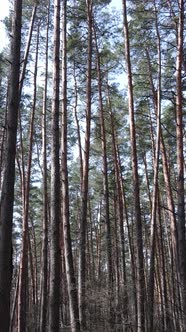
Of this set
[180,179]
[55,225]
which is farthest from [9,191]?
[180,179]

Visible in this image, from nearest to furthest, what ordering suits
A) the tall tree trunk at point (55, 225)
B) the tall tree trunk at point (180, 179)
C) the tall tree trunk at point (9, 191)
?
the tall tree trunk at point (9, 191) < the tall tree trunk at point (55, 225) < the tall tree trunk at point (180, 179)

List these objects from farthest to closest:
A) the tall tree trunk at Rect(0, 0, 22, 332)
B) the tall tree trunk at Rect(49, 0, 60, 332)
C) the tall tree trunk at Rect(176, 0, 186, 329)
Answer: the tall tree trunk at Rect(176, 0, 186, 329)
the tall tree trunk at Rect(49, 0, 60, 332)
the tall tree trunk at Rect(0, 0, 22, 332)

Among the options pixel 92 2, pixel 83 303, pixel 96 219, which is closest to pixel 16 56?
pixel 83 303

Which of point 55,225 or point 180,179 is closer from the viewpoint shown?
point 55,225

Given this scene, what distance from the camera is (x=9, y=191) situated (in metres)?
5.88

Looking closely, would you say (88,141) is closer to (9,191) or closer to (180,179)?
(180,179)

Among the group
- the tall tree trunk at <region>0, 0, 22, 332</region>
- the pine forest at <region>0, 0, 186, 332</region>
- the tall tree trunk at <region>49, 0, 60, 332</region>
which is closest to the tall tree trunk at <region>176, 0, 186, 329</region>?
the pine forest at <region>0, 0, 186, 332</region>

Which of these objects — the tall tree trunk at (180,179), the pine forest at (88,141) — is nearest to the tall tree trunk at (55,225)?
the pine forest at (88,141)

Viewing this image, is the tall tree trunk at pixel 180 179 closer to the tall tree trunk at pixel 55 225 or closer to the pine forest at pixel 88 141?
the pine forest at pixel 88 141

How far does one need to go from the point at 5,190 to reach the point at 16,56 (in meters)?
2.22

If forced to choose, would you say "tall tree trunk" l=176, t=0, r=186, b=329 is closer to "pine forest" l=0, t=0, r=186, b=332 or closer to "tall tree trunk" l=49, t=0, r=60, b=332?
"pine forest" l=0, t=0, r=186, b=332

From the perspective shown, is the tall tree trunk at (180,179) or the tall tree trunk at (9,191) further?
the tall tree trunk at (180,179)

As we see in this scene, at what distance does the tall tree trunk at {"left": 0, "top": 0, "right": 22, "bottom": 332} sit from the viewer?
5426 millimetres

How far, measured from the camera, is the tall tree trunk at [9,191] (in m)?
5.43
